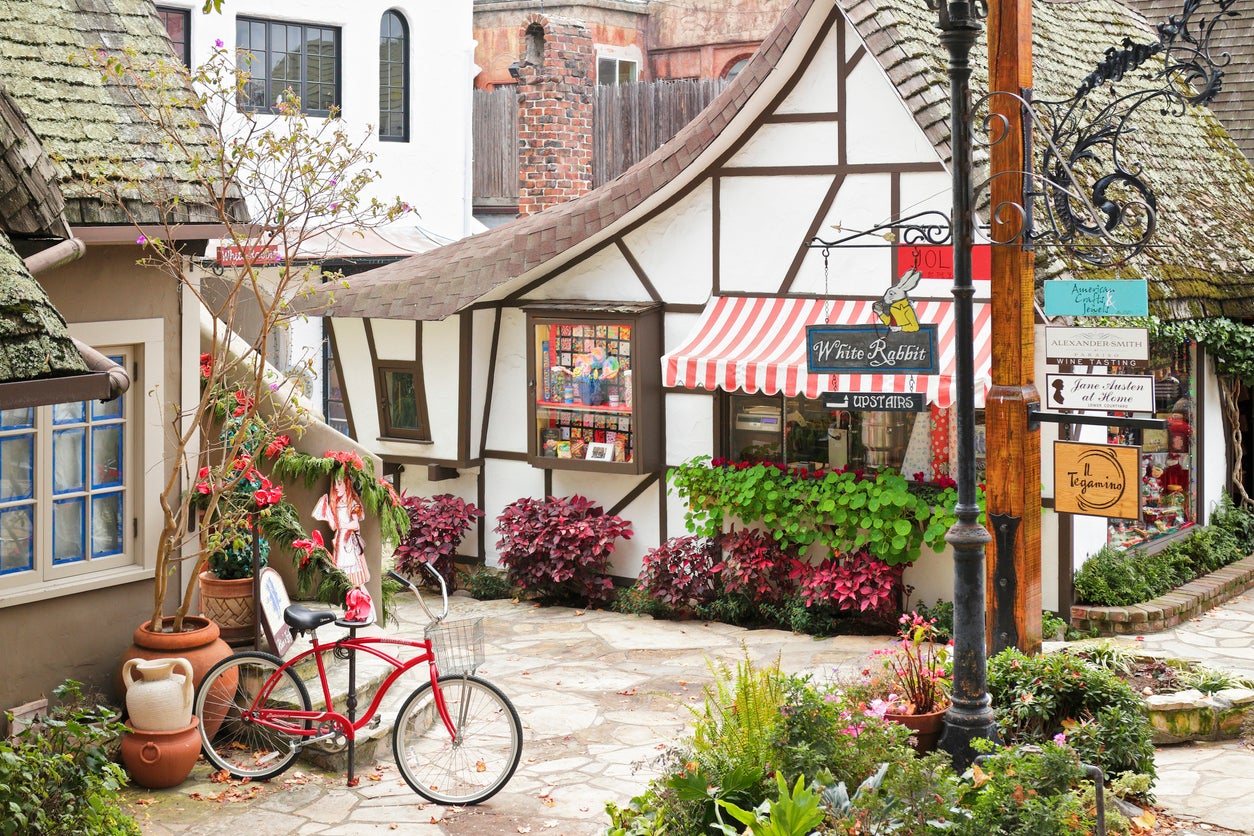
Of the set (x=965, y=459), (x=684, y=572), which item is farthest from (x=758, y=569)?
(x=965, y=459)

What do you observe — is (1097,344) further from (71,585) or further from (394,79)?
(394,79)

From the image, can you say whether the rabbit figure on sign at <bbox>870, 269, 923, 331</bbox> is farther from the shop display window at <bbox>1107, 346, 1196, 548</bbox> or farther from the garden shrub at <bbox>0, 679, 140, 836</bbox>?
the garden shrub at <bbox>0, 679, 140, 836</bbox>

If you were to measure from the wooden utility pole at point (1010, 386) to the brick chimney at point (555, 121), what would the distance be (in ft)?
35.4

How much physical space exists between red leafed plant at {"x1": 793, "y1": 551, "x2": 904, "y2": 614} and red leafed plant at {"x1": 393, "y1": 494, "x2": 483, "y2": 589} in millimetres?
3503

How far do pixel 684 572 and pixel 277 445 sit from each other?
378 centimetres

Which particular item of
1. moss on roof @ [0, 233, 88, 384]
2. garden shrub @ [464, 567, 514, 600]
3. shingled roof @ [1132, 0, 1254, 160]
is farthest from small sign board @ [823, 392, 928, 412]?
shingled roof @ [1132, 0, 1254, 160]

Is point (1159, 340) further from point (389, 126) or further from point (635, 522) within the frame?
point (389, 126)

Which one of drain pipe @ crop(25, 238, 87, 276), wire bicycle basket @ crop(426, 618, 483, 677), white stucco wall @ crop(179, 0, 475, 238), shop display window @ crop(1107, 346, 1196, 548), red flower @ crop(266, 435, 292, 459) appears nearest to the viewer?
drain pipe @ crop(25, 238, 87, 276)

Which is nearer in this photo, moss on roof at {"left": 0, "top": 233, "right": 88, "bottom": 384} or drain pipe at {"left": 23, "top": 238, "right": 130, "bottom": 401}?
moss on roof at {"left": 0, "top": 233, "right": 88, "bottom": 384}

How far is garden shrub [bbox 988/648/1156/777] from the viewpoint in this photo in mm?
6637

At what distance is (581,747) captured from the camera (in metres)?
8.41

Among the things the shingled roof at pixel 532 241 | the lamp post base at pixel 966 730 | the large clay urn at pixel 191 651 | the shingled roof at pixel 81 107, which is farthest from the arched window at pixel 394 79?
the lamp post base at pixel 966 730

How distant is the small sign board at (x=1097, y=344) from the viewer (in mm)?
7605

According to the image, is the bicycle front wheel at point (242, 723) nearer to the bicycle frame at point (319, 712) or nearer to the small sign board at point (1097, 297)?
the bicycle frame at point (319, 712)
